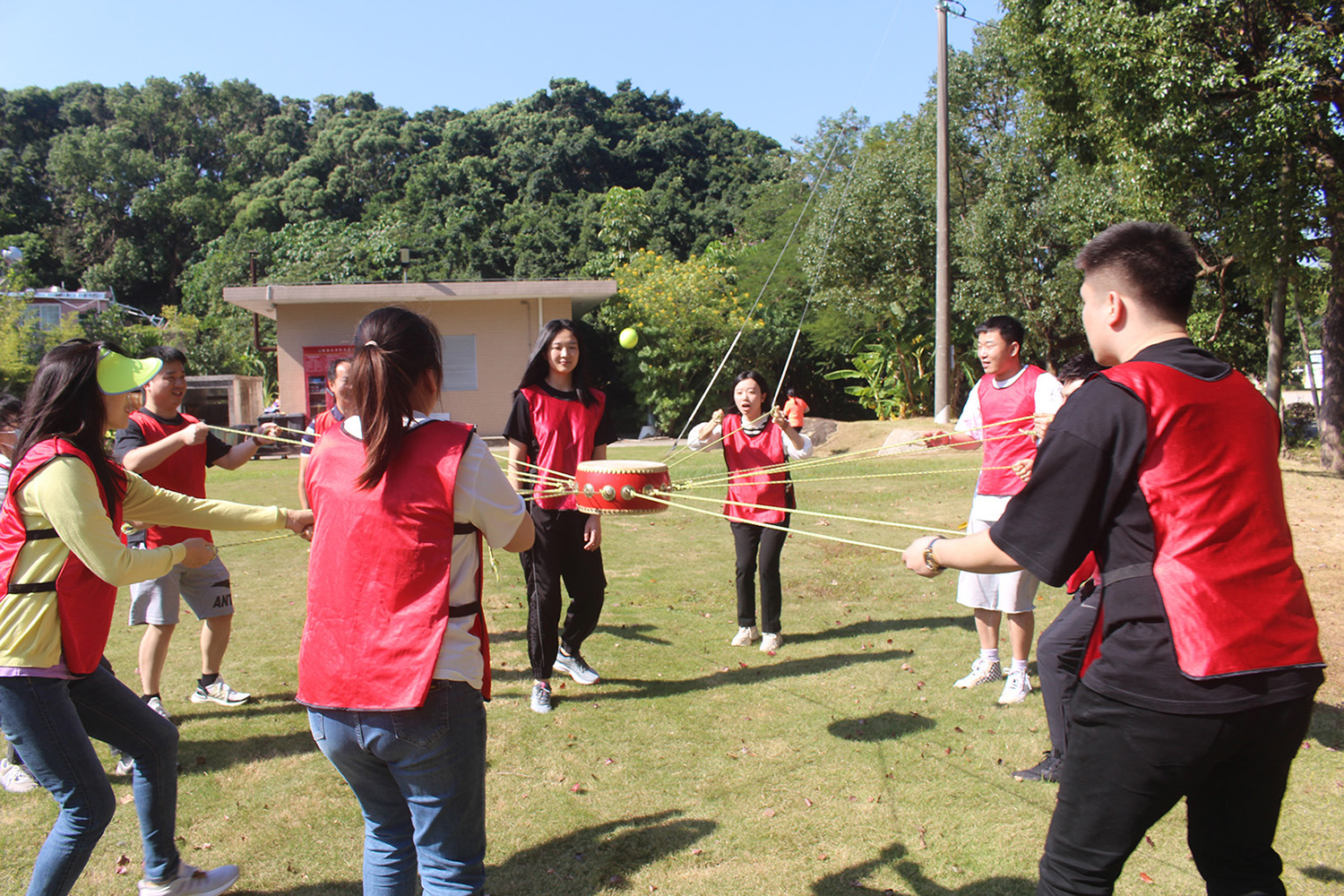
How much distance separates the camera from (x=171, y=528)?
14.2 ft

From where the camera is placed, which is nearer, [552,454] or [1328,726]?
[1328,726]

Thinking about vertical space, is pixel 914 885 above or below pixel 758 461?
below

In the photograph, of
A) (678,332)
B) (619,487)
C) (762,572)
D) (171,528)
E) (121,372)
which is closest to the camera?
(121,372)

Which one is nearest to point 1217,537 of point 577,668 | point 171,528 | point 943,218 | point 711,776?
point 711,776

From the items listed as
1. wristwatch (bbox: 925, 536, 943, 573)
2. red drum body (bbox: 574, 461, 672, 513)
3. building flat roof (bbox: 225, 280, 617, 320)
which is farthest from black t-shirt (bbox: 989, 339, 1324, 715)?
building flat roof (bbox: 225, 280, 617, 320)

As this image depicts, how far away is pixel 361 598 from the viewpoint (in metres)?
2.13

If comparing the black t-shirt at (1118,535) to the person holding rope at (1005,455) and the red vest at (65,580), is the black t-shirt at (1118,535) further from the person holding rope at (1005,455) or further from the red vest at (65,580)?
the red vest at (65,580)

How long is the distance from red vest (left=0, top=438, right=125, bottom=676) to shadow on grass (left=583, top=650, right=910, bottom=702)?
2.73 metres

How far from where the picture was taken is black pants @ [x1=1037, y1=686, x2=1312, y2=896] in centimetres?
191

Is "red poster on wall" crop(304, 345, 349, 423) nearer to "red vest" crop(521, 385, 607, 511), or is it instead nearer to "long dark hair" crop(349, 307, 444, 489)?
"red vest" crop(521, 385, 607, 511)

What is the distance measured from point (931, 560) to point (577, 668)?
3.18 m

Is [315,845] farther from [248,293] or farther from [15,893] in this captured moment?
[248,293]

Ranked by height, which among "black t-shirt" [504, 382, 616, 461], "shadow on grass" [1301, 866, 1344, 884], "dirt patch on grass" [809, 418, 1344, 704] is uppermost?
"black t-shirt" [504, 382, 616, 461]

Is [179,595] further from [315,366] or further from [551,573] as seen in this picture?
[315,366]
